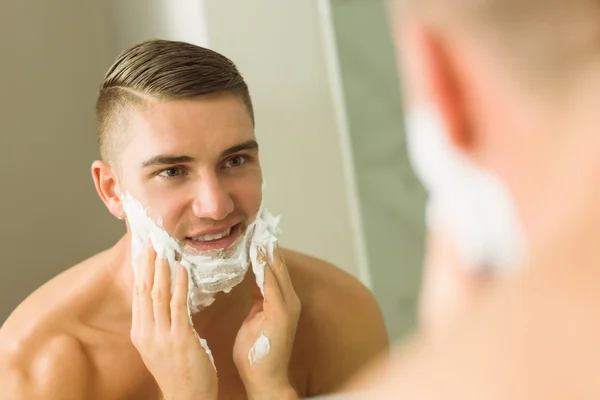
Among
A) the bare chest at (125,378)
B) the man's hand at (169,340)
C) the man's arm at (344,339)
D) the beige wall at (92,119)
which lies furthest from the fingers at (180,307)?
the beige wall at (92,119)

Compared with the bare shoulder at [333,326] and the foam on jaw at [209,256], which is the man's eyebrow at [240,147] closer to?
Result: the foam on jaw at [209,256]

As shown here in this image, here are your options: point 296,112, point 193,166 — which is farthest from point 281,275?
point 296,112

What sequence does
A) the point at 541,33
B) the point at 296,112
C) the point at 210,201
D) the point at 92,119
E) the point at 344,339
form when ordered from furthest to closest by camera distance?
1. the point at 92,119
2. the point at 296,112
3. the point at 344,339
4. the point at 210,201
5. the point at 541,33

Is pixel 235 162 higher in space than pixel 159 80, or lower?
lower

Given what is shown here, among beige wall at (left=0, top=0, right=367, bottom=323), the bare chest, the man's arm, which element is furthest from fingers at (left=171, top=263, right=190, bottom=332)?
beige wall at (left=0, top=0, right=367, bottom=323)

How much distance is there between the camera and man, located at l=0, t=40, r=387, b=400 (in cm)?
79

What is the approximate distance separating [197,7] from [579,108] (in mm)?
934

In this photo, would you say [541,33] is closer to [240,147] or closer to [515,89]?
[515,89]

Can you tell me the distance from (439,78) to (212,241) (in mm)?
594

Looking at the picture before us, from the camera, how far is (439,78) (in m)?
0.25

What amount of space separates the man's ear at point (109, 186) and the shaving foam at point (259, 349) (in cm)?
24

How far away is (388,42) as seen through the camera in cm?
116

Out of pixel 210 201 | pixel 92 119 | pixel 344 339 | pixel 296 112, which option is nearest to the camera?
pixel 210 201

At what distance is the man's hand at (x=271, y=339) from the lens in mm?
832
